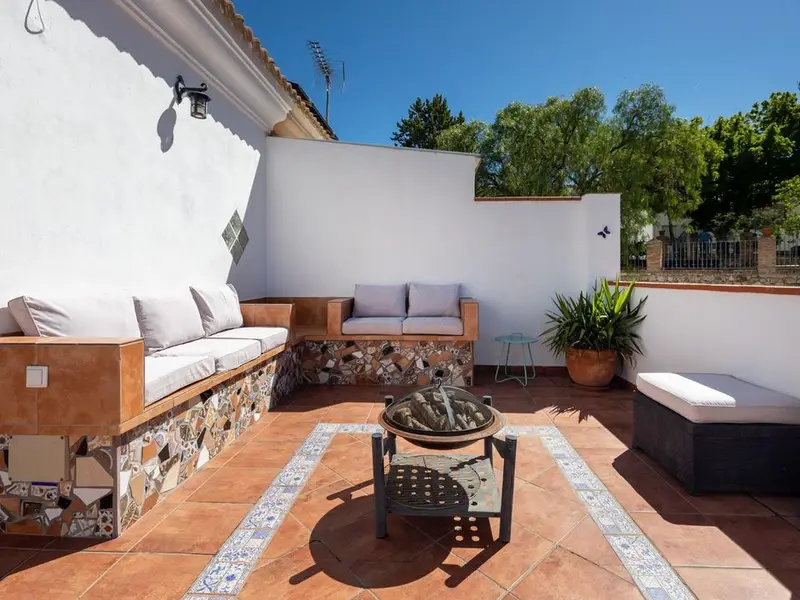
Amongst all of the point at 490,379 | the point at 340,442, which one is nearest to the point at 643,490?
the point at 340,442

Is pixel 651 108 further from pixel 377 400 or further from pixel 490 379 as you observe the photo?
pixel 377 400

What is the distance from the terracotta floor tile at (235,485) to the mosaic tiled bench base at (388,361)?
7.07 ft

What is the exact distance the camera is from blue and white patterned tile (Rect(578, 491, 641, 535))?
6.55ft

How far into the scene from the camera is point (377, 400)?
168 inches

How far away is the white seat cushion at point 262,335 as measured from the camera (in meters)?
3.61

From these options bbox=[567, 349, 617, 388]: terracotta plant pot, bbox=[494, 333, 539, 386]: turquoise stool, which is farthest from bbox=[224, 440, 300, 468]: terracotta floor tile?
bbox=[567, 349, 617, 388]: terracotta plant pot

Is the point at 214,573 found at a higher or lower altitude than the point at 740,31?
lower

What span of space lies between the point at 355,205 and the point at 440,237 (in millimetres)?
1253

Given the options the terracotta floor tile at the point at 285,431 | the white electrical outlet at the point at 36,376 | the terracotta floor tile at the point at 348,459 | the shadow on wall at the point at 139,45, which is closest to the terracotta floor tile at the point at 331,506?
the terracotta floor tile at the point at 348,459

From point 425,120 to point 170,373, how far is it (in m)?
27.3

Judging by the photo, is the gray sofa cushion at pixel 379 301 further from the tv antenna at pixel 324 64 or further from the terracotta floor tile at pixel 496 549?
the tv antenna at pixel 324 64

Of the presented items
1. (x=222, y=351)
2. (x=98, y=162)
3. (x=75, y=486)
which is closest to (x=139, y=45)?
(x=98, y=162)

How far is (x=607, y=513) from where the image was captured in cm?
214

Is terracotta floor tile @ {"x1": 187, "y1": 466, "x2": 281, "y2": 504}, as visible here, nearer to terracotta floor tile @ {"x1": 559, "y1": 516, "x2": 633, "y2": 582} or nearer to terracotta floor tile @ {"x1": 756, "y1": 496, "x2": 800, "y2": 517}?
terracotta floor tile @ {"x1": 559, "y1": 516, "x2": 633, "y2": 582}
